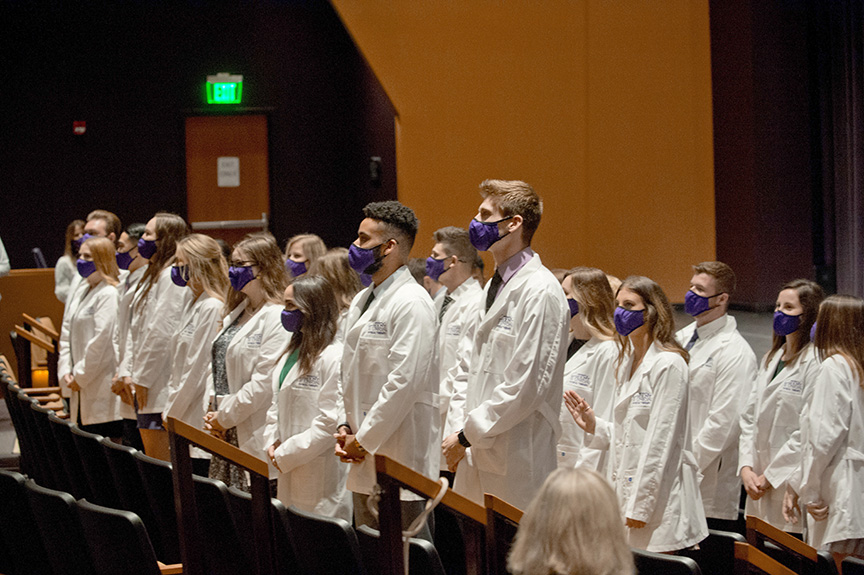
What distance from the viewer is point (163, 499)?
9.78 ft

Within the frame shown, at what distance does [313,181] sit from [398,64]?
131 inches

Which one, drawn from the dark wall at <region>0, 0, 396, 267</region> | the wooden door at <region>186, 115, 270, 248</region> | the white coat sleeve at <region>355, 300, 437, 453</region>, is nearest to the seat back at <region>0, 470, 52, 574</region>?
the white coat sleeve at <region>355, 300, 437, 453</region>

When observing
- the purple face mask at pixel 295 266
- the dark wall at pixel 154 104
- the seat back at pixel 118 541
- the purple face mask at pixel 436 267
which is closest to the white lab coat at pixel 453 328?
the purple face mask at pixel 436 267

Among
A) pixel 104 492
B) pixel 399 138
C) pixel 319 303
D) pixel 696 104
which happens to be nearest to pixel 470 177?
pixel 399 138

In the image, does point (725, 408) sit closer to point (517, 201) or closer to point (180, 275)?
point (517, 201)

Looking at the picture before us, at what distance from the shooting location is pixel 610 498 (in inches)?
58.1

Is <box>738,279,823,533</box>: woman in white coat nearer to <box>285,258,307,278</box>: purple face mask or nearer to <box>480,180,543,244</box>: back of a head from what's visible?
<box>480,180,543,244</box>: back of a head

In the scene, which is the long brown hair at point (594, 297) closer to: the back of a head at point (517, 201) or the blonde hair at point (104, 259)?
the back of a head at point (517, 201)

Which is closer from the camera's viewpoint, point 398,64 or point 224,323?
point 224,323

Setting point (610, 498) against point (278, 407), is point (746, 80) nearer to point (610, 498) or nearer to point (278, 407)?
point (278, 407)

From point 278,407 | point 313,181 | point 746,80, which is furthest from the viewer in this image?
point 313,181

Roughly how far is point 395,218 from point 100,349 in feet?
9.00

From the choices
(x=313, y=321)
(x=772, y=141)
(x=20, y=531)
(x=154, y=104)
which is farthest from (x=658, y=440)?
(x=154, y=104)

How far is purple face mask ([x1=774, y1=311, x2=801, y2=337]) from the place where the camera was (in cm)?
368
